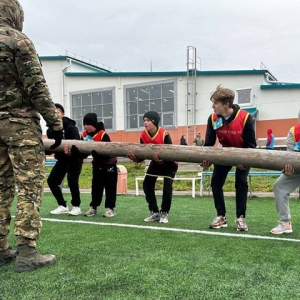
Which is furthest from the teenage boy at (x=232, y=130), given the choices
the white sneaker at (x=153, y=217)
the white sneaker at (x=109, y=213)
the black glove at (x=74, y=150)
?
the black glove at (x=74, y=150)

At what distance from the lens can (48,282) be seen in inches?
106

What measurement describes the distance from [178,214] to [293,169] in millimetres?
2710

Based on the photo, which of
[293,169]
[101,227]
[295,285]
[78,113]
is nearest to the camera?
[295,285]

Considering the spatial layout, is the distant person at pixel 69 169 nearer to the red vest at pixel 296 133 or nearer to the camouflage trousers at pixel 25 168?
the camouflage trousers at pixel 25 168

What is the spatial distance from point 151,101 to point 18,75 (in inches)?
911

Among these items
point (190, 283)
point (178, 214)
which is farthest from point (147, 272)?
point (178, 214)

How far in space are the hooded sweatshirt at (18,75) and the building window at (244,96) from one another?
20719 millimetres

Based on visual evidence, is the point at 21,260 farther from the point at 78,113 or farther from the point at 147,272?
the point at 78,113

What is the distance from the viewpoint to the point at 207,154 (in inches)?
180

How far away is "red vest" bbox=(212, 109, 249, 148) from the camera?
4.51m

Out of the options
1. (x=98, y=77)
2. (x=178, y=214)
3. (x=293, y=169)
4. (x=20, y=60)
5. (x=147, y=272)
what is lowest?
(x=178, y=214)

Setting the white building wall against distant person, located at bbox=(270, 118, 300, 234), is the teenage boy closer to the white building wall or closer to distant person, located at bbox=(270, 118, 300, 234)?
distant person, located at bbox=(270, 118, 300, 234)

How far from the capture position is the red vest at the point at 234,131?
4.51 m

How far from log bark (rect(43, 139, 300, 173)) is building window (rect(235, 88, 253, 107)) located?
18.6m
